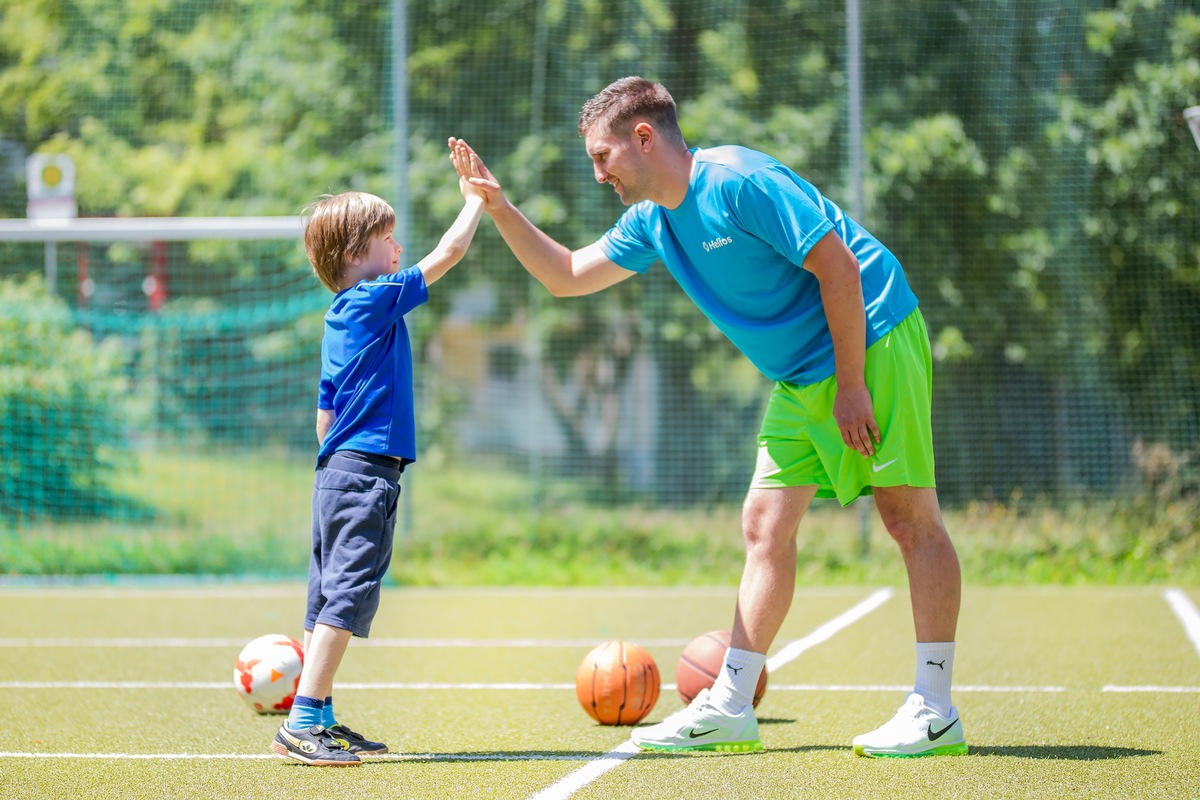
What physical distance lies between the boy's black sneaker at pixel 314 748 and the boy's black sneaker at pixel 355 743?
82mm

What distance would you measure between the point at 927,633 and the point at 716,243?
1331mm

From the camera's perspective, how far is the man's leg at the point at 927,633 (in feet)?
13.0

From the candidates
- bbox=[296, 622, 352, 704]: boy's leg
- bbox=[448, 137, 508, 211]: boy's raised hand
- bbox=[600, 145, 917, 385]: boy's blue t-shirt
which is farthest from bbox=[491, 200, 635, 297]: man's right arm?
bbox=[296, 622, 352, 704]: boy's leg

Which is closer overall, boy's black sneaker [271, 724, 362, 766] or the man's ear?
boy's black sneaker [271, 724, 362, 766]

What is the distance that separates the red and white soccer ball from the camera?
15.6 feet

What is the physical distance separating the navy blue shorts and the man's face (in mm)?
1103

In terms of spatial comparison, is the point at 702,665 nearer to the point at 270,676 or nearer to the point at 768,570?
the point at 768,570

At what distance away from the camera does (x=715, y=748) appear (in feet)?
13.6

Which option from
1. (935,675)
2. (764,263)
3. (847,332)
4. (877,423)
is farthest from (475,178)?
(935,675)

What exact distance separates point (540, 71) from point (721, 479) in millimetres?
4879

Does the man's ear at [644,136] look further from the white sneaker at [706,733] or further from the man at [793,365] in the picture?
the white sneaker at [706,733]

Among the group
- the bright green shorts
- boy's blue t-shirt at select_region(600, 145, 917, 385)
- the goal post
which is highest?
the goal post

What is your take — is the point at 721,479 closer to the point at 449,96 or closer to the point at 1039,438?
the point at 1039,438

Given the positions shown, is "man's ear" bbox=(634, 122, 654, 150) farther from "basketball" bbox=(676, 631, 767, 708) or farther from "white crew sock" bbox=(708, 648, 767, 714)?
"basketball" bbox=(676, 631, 767, 708)
